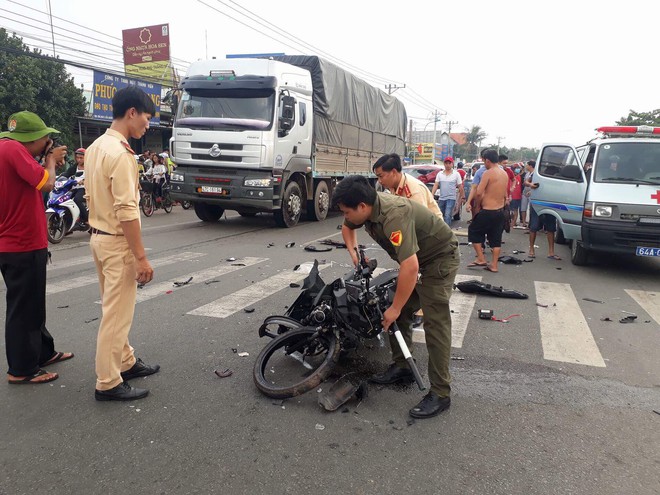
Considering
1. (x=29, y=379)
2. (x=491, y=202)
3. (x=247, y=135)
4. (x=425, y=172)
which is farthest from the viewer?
(x=425, y=172)

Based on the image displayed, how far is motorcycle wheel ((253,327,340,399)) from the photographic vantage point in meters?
3.16

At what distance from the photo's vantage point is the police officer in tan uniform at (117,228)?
2.86 metres

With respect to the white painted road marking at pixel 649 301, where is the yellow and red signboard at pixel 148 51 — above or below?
above

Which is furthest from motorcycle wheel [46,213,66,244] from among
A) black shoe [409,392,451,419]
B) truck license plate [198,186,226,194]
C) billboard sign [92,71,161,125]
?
billboard sign [92,71,161,125]

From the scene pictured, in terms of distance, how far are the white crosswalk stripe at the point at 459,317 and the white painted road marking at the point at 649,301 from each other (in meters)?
1.98

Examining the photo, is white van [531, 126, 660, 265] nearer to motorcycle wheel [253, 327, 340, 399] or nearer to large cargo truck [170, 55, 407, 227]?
motorcycle wheel [253, 327, 340, 399]

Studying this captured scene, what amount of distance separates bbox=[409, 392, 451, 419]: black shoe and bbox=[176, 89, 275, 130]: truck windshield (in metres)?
8.41

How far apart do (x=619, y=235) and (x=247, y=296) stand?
5.51 m

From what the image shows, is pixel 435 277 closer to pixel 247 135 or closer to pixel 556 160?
pixel 556 160

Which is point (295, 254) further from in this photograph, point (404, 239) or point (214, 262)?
point (404, 239)

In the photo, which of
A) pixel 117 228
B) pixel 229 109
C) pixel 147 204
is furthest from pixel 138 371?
pixel 147 204

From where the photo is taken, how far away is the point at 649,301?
6016 mm

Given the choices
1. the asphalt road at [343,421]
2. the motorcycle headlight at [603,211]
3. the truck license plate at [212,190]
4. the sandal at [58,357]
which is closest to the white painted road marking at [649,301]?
the asphalt road at [343,421]

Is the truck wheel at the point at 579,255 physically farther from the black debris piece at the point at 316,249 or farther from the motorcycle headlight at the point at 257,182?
the motorcycle headlight at the point at 257,182
